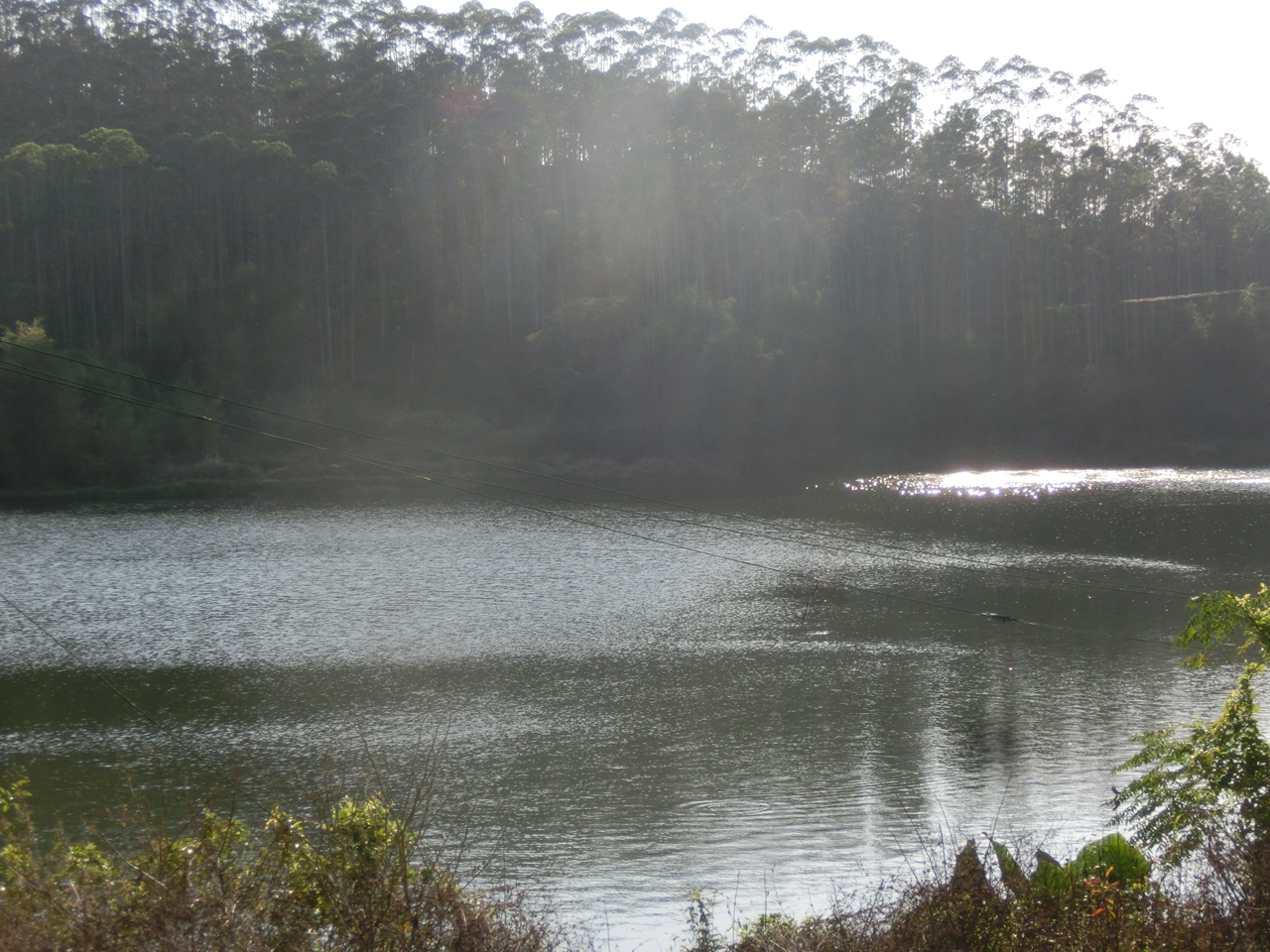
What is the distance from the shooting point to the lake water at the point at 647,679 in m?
10.5

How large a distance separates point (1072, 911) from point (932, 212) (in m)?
61.1

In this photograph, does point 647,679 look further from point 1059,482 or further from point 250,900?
point 1059,482

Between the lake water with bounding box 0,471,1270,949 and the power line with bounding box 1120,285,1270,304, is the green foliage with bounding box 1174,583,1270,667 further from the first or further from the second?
the power line with bounding box 1120,285,1270,304

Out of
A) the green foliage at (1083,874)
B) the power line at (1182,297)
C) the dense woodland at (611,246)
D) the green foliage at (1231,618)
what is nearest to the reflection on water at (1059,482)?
the dense woodland at (611,246)

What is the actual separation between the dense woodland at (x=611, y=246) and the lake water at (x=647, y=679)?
2211 centimetres

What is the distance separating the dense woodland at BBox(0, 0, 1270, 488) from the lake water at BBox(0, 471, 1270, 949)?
72.5 ft

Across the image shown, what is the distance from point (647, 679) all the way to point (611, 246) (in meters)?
43.6

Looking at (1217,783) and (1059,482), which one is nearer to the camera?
(1217,783)

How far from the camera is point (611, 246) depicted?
5681 cm

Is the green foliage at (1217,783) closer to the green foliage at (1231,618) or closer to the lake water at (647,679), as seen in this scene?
the green foliage at (1231,618)

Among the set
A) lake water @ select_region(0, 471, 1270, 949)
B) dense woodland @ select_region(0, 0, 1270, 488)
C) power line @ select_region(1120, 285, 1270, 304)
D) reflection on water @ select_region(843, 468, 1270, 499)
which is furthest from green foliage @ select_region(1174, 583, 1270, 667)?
power line @ select_region(1120, 285, 1270, 304)

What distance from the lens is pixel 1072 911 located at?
5680 millimetres

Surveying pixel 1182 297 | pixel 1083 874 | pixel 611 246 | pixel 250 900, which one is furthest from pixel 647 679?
pixel 1182 297

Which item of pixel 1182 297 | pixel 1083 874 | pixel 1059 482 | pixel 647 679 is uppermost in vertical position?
pixel 1182 297
